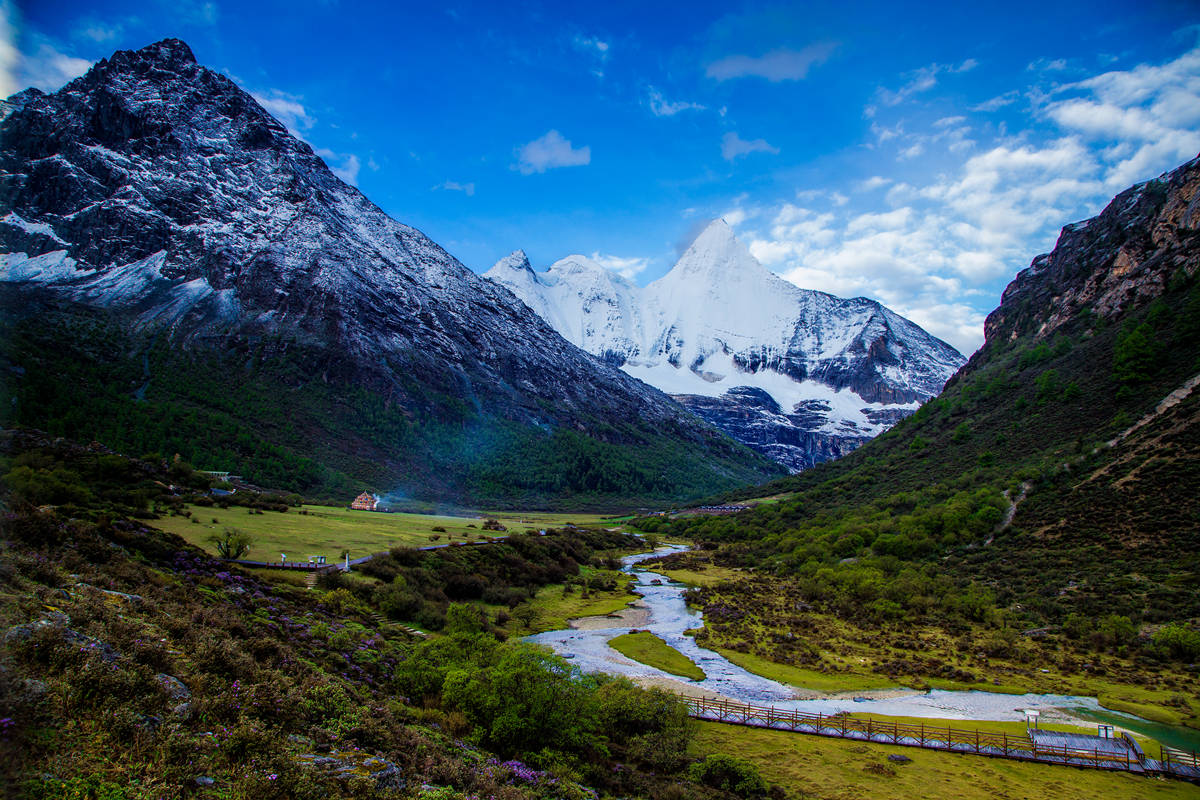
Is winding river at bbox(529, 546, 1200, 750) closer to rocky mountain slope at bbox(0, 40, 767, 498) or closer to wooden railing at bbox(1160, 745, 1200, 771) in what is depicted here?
wooden railing at bbox(1160, 745, 1200, 771)

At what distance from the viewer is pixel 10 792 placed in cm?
379

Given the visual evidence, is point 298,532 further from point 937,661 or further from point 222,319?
point 222,319

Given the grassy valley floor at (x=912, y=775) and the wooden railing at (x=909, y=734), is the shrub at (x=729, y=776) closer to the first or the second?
the grassy valley floor at (x=912, y=775)

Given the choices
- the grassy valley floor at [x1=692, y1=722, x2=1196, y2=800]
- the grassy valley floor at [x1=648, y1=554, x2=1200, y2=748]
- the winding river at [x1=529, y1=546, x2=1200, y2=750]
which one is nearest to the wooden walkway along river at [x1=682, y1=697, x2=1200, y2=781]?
the grassy valley floor at [x1=692, y1=722, x2=1196, y2=800]

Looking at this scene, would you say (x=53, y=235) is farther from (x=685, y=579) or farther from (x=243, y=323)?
(x=685, y=579)

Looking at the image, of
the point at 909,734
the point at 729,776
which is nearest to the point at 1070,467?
the point at 909,734

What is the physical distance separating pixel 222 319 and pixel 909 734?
557ft

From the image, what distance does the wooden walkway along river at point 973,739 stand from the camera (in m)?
23.0

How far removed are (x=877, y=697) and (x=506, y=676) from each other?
23.0m

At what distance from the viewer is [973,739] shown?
2558 centimetres

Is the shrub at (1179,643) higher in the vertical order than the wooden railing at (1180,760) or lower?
higher

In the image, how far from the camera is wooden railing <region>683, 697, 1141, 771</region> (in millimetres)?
23641

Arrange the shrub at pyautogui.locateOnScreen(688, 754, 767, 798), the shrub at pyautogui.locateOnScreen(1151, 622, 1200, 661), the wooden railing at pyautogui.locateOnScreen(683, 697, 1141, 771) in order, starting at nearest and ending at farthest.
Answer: the shrub at pyautogui.locateOnScreen(688, 754, 767, 798) → the wooden railing at pyautogui.locateOnScreen(683, 697, 1141, 771) → the shrub at pyautogui.locateOnScreen(1151, 622, 1200, 661)

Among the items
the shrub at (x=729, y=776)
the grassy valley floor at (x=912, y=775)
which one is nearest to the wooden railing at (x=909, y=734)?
the grassy valley floor at (x=912, y=775)
